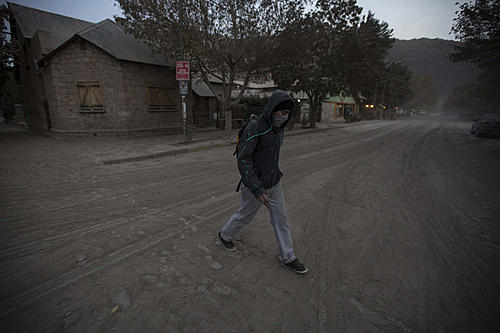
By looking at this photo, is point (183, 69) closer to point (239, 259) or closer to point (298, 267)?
point (239, 259)

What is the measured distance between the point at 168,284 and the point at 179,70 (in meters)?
9.64

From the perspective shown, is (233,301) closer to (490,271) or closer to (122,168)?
(490,271)

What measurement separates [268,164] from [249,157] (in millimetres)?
230

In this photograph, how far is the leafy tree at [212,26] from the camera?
11.2m

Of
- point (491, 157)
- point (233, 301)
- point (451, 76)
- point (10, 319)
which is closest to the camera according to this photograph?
point (10, 319)

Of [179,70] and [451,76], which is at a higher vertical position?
[451,76]

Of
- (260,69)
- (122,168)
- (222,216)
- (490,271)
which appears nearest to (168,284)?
(222,216)

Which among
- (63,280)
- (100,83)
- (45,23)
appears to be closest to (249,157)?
(63,280)

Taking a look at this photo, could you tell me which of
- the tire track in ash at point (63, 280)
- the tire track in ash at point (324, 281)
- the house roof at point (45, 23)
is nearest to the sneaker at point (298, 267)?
the tire track in ash at point (324, 281)

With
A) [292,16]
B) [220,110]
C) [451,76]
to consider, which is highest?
[451,76]

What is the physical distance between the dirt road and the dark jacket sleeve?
1028 millimetres

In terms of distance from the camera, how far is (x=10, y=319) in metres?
1.89

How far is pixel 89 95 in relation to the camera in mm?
12414

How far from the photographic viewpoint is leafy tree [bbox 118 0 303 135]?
36.9 ft
